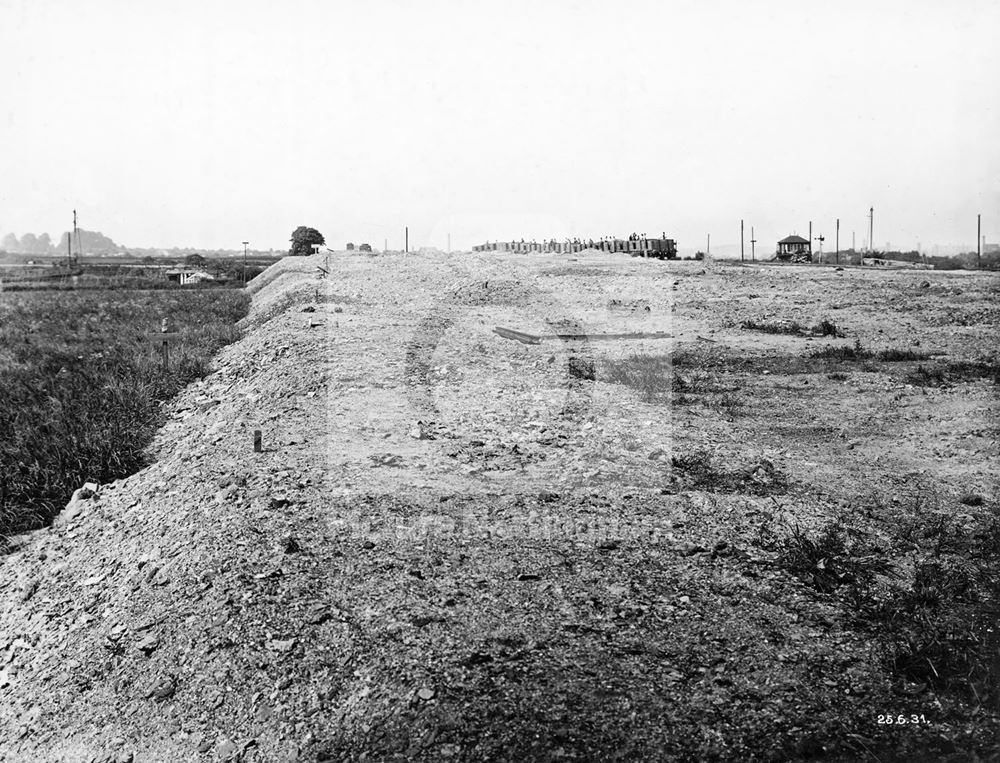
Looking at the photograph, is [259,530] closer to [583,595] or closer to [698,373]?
[583,595]

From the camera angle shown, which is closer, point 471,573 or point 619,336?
point 471,573

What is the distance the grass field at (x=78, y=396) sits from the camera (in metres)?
6.71

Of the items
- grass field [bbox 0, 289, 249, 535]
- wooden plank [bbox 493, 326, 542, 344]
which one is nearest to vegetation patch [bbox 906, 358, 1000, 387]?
wooden plank [bbox 493, 326, 542, 344]

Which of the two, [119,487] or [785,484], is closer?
[785,484]

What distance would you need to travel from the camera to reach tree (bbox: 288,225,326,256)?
148 ft

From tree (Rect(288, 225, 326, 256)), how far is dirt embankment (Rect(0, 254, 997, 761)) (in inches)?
1486

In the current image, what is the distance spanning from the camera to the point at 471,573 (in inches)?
163

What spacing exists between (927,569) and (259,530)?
4061 millimetres

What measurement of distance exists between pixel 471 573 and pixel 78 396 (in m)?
7.51

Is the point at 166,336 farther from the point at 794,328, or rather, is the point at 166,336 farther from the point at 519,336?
the point at 794,328

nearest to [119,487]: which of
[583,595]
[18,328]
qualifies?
[583,595]

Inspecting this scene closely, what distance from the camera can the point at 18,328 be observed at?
18.0m

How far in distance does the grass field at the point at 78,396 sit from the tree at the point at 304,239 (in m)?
26.1

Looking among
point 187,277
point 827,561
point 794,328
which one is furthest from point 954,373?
point 187,277
